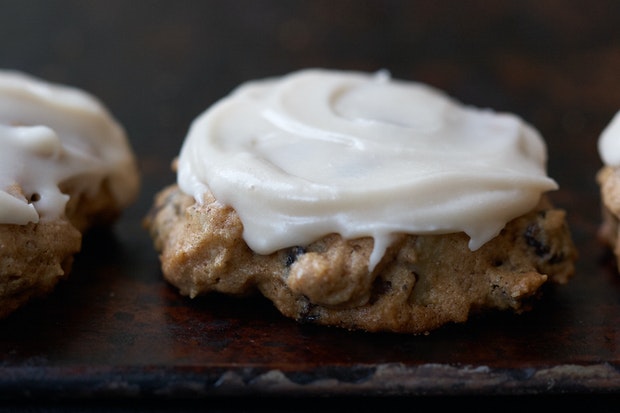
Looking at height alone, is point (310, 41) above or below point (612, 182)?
below

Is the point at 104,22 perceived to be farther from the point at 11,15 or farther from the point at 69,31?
the point at 11,15

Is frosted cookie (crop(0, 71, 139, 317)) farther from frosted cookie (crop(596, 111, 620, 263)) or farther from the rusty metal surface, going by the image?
frosted cookie (crop(596, 111, 620, 263))

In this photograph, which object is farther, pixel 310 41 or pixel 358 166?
pixel 310 41

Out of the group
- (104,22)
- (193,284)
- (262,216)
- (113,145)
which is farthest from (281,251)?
(104,22)

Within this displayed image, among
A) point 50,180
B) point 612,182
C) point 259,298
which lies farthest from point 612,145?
point 50,180

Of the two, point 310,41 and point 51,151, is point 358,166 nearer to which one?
point 51,151

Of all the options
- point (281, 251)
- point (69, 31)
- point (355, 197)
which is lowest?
point (69, 31)
